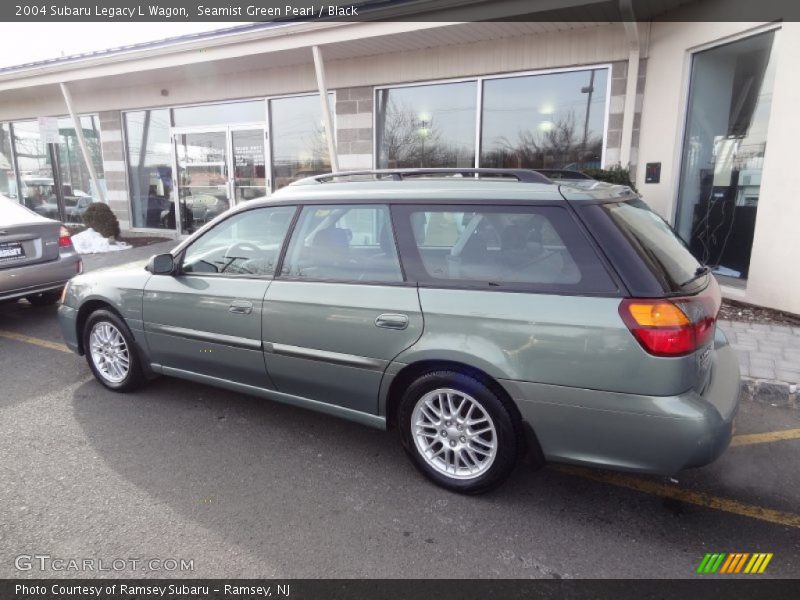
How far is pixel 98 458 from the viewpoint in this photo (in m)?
3.23

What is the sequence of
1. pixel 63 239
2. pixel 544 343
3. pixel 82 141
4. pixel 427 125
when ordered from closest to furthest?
pixel 544 343, pixel 63 239, pixel 427 125, pixel 82 141

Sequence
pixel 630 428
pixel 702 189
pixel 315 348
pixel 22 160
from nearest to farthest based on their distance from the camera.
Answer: pixel 630 428 < pixel 315 348 < pixel 702 189 < pixel 22 160

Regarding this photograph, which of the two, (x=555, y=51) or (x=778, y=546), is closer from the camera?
(x=778, y=546)

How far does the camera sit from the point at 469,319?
2.68 metres

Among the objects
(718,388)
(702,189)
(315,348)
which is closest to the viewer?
(718,388)

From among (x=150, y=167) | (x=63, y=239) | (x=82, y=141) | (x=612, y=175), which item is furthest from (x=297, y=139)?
(x=612, y=175)

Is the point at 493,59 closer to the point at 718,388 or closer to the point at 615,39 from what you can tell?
the point at 615,39

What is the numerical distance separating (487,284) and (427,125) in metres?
6.87

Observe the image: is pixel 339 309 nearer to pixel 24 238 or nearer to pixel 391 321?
pixel 391 321

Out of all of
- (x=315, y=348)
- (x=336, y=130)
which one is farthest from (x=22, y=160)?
(x=315, y=348)

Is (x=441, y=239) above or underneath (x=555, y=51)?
underneath

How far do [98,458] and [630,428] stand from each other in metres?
3.00

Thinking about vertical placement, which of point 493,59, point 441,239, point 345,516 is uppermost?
point 493,59

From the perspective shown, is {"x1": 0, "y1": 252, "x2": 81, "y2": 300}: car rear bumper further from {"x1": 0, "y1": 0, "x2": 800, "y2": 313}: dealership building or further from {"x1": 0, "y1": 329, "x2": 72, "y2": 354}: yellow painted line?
{"x1": 0, "y1": 0, "x2": 800, "y2": 313}: dealership building
